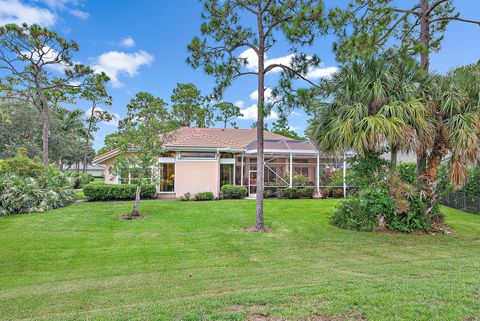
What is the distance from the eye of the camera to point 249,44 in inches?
397

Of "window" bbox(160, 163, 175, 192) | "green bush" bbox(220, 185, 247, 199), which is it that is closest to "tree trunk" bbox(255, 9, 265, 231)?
"green bush" bbox(220, 185, 247, 199)

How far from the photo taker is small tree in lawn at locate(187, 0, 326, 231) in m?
9.43

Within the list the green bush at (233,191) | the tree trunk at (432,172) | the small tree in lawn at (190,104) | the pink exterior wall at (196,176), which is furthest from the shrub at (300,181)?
the small tree in lawn at (190,104)

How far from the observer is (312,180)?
20734 millimetres

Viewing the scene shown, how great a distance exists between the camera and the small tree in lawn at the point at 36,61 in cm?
1788

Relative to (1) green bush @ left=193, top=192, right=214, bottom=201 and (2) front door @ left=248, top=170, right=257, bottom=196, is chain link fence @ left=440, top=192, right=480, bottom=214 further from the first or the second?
(1) green bush @ left=193, top=192, right=214, bottom=201

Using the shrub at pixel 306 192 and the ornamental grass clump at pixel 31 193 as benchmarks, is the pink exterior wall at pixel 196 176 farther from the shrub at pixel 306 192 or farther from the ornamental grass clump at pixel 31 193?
the ornamental grass clump at pixel 31 193

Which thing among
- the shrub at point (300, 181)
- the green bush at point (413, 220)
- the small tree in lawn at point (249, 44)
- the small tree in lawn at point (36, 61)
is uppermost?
the small tree in lawn at point (36, 61)

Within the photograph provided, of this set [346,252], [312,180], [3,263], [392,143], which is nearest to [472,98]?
[392,143]

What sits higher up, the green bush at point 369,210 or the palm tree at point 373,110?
the palm tree at point 373,110

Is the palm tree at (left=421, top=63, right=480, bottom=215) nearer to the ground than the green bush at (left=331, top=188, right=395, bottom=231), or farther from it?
farther from it

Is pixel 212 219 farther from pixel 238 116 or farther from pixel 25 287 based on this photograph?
pixel 238 116

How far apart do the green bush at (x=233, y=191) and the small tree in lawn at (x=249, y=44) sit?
7.77m

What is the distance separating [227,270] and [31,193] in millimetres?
11902
